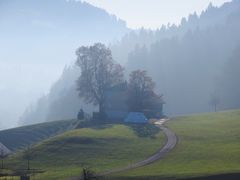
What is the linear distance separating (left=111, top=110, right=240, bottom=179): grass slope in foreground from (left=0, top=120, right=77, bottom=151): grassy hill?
2879 centimetres

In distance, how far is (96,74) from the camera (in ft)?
421

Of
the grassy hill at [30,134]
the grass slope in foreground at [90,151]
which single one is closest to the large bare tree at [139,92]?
the grassy hill at [30,134]

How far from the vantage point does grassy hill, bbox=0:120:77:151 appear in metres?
114

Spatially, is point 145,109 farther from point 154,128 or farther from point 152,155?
point 152,155

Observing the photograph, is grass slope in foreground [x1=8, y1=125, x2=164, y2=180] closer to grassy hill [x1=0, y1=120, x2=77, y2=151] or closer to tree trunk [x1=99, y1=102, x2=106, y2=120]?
tree trunk [x1=99, y1=102, x2=106, y2=120]

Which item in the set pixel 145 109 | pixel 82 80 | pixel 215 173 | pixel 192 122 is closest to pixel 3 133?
pixel 82 80

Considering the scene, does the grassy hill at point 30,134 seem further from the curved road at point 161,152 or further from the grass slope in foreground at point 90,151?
the curved road at point 161,152

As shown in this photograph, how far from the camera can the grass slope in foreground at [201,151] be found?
55.7 meters

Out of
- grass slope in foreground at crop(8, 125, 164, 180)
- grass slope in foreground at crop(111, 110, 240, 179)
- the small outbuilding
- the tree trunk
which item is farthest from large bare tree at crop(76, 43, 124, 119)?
grass slope in foreground at crop(8, 125, 164, 180)

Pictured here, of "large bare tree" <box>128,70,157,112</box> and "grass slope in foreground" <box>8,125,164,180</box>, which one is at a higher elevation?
"large bare tree" <box>128,70,157,112</box>

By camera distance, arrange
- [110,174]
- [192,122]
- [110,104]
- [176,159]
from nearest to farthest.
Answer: [110,174], [176,159], [192,122], [110,104]

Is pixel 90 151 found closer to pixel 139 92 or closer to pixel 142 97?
pixel 142 97

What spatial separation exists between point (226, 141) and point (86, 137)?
2343cm

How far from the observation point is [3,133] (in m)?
121
